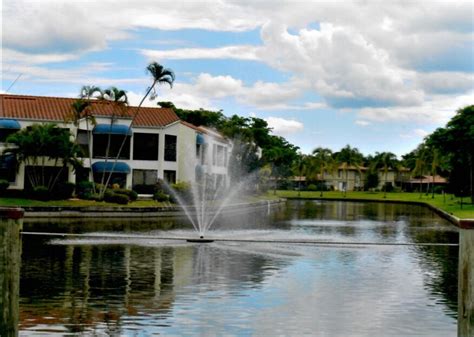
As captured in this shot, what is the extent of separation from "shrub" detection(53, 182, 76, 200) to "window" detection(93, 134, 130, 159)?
10.1m

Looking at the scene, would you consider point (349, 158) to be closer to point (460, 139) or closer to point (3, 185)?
point (460, 139)

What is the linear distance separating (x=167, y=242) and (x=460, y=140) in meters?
41.9

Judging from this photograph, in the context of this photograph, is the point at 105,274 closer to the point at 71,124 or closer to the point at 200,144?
the point at 71,124

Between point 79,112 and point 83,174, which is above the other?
point 79,112

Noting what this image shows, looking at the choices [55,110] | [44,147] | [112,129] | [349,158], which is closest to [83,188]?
[44,147]

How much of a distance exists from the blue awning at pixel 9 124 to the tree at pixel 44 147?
3.90 metres

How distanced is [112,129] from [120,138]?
272 centimetres

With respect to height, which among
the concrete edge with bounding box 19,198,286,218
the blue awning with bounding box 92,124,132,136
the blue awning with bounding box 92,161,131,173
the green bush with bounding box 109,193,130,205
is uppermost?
the blue awning with bounding box 92,124,132,136

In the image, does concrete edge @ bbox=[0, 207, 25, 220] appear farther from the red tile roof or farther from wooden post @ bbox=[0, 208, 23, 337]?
the red tile roof

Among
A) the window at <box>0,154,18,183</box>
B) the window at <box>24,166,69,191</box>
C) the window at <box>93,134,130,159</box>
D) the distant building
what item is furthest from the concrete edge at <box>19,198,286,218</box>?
the window at <box>93,134,130,159</box>

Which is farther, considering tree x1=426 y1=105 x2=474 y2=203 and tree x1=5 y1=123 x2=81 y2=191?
tree x1=426 y1=105 x2=474 y2=203

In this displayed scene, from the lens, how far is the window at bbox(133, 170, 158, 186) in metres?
65.4

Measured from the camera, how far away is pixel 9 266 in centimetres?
791

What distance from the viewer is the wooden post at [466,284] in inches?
315
